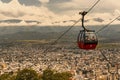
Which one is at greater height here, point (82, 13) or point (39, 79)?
point (82, 13)

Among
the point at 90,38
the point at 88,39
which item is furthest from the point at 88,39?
the point at 90,38

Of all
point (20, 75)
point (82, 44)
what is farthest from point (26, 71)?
point (82, 44)

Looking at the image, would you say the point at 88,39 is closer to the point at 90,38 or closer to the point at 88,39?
the point at 88,39

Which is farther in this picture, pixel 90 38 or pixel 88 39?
pixel 88 39

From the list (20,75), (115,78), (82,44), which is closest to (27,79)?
(20,75)

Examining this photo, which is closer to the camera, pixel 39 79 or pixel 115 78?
pixel 39 79

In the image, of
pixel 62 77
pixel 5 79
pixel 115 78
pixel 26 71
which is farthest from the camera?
pixel 115 78

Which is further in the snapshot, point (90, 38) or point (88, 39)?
point (88, 39)

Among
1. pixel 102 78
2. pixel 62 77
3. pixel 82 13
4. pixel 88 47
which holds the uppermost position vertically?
pixel 82 13

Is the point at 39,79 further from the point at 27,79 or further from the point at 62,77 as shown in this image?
the point at 62,77

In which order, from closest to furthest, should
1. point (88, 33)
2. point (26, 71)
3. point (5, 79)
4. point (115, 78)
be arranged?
1. point (88, 33)
2. point (5, 79)
3. point (26, 71)
4. point (115, 78)
